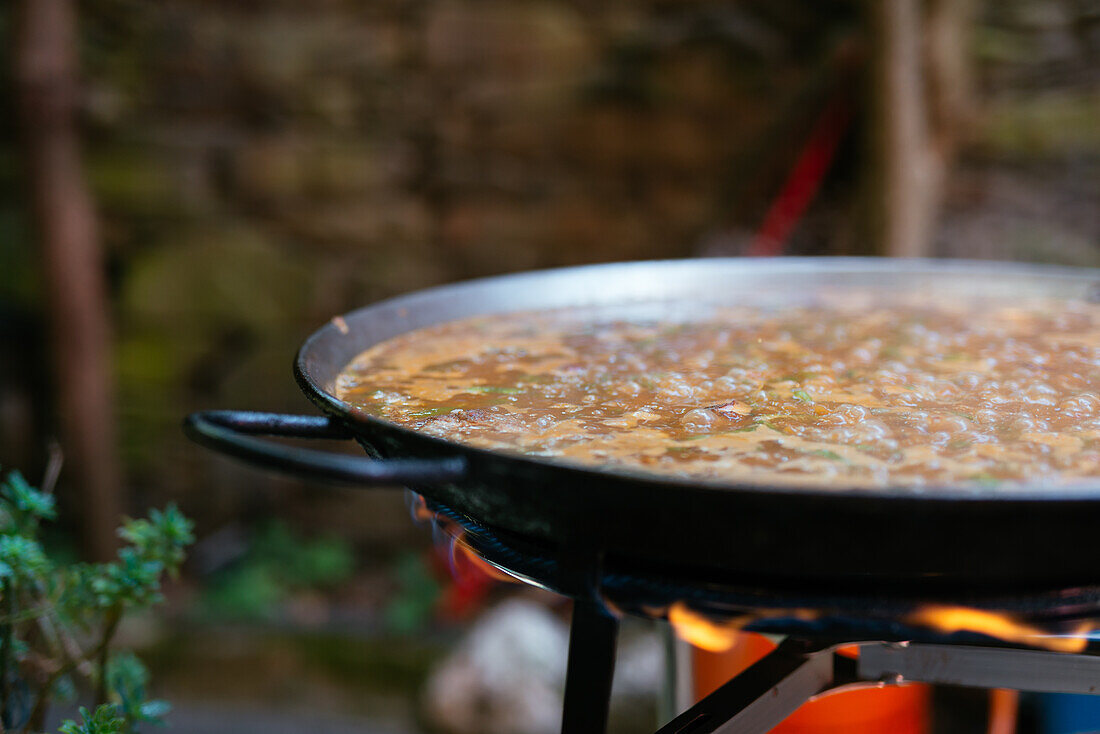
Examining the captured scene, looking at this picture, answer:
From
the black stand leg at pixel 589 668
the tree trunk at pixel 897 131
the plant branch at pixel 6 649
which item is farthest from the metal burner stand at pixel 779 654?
the tree trunk at pixel 897 131

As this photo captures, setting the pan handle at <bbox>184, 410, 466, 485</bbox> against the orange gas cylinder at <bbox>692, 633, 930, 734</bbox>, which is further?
the orange gas cylinder at <bbox>692, 633, 930, 734</bbox>

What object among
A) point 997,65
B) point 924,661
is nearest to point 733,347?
point 924,661

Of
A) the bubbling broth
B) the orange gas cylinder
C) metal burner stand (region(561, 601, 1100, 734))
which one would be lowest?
the orange gas cylinder

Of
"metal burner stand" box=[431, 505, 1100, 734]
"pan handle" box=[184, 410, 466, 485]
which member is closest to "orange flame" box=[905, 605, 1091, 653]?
"metal burner stand" box=[431, 505, 1100, 734]

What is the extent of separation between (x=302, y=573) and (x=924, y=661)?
3.09m

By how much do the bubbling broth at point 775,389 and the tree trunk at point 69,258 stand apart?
235 cm

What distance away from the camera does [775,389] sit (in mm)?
1163

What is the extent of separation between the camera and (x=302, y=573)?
374cm

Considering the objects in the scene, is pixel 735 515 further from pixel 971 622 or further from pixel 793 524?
pixel 971 622

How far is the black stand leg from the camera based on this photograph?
845 millimetres

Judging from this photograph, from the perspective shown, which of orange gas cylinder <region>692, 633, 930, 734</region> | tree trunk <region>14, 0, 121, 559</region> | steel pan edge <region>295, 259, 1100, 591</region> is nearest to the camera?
steel pan edge <region>295, 259, 1100, 591</region>

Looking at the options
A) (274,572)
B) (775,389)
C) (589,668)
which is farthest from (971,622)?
(274,572)

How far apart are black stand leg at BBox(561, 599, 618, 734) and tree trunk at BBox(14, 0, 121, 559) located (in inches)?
120

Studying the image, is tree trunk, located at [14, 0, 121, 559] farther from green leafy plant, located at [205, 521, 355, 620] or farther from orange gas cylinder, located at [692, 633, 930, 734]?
orange gas cylinder, located at [692, 633, 930, 734]
